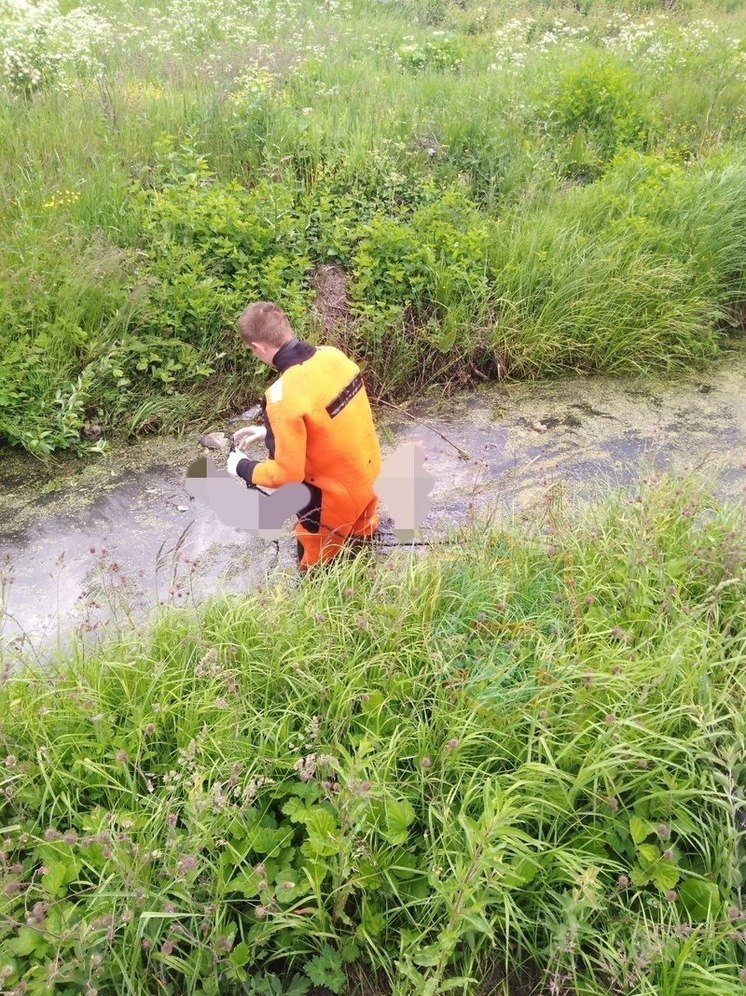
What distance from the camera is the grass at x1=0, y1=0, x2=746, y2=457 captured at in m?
4.48

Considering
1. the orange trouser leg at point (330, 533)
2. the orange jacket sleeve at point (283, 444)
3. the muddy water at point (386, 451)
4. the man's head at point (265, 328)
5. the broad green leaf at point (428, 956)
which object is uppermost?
the man's head at point (265, 328)

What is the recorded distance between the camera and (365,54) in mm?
7867

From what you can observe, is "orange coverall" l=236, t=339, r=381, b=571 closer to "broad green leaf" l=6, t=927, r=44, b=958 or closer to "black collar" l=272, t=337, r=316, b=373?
"black collar" l=272, t=337, r=316, b=373

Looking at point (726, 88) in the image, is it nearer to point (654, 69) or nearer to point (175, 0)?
point (654, 69)

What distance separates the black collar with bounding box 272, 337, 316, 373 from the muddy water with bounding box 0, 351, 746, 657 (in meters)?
0.87

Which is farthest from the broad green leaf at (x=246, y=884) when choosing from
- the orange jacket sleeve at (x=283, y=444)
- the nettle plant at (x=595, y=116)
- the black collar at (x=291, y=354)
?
the nettle plant at (x=595, y=116)

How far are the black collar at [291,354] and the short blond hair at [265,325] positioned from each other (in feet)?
0.10

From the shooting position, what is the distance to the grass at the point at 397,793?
1752 millimetres

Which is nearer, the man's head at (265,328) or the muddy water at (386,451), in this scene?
the man's head at (265,328)

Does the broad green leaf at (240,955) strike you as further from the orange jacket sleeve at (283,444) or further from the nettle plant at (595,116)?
the nettle plant at (595,116)

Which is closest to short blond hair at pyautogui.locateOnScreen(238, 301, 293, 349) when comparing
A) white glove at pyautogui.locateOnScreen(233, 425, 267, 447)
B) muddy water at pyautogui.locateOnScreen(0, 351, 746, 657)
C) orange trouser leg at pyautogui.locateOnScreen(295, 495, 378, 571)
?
white glove at pyautogui.locateOnScreen(233, 425, 267, 447)

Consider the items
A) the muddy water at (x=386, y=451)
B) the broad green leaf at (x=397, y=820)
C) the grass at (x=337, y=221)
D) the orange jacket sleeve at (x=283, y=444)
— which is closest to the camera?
the broad green leaf at (x=397, y=820)

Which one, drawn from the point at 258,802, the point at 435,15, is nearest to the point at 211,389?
the point at 258,802

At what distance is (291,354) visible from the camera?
2951 mm
